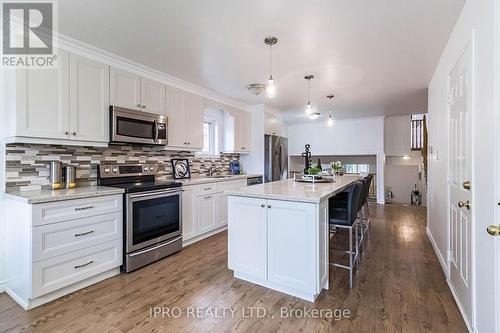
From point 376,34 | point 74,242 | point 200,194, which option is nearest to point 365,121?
point 376,34

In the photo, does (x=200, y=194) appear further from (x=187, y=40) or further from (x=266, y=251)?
(x=187, y=40)

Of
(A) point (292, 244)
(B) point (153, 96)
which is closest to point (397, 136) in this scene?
(A) point (292, 244)

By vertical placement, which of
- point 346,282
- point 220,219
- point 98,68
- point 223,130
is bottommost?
point 346,282

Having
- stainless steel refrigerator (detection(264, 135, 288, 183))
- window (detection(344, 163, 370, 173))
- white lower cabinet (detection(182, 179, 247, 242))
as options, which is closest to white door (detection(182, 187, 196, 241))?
white lower cabinet (detection(182, 179, 247, 242))

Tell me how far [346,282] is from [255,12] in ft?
8.32

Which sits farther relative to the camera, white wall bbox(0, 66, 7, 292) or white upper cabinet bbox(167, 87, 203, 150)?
white upper cabinet bbox(167, 87, 203, 150)

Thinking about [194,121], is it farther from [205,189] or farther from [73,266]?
[73,266]

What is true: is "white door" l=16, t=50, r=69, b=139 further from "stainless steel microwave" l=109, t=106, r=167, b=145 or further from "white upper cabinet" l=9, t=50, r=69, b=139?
"stainless steel microwave" l=109, t=106, r=167, b=145

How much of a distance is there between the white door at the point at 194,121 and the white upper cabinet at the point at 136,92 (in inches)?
18.2

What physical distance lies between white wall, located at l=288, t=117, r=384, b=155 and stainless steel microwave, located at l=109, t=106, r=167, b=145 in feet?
16.6

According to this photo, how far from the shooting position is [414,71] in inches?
130

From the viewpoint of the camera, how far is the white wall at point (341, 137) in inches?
260

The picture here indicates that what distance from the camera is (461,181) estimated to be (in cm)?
191

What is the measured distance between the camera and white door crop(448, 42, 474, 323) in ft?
5.61
